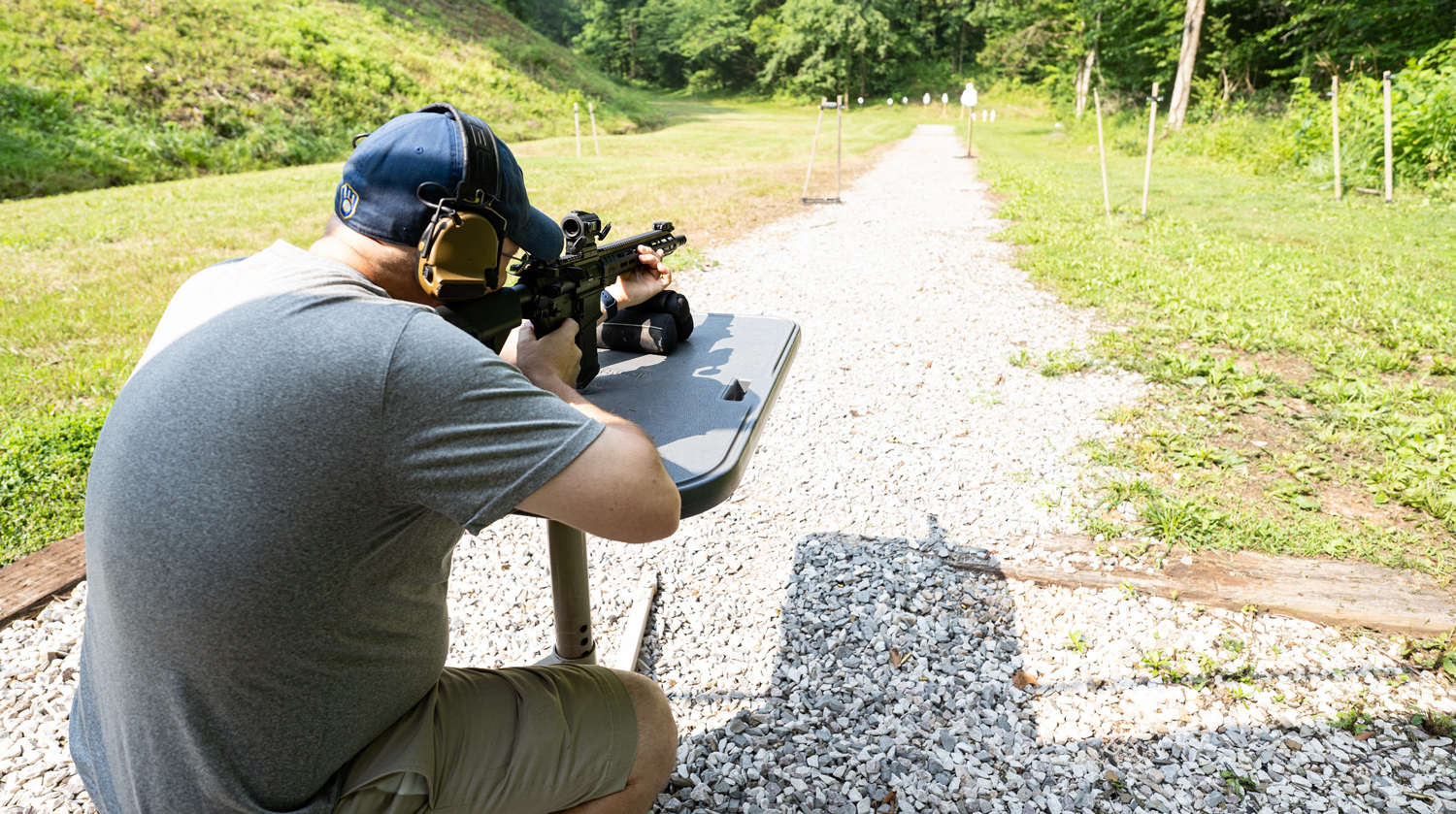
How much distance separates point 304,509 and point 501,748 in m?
0.70

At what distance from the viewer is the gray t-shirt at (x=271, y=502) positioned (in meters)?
1.19

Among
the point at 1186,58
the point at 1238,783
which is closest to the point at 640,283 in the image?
the point at 1238,783

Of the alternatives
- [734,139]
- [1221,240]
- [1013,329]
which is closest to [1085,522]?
[1013,329]

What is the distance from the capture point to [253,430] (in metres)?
1.18

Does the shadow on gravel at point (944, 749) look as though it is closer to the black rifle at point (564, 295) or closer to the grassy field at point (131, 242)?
the black rifle at point (564, 295)

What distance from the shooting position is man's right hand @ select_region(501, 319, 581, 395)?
176cm

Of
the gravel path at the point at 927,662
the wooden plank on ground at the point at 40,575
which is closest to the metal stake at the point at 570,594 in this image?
the gravel path at the point at 927,662

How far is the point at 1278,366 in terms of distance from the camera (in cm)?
545

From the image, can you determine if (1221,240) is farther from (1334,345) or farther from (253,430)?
(253,430)

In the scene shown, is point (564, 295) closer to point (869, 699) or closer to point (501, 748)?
point (501, 748)

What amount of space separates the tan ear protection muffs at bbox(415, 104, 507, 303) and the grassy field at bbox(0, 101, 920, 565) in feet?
10.8

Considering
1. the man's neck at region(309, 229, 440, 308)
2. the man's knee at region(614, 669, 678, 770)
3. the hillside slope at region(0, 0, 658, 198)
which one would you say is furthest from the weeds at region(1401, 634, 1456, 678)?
the hillside slope at region(0, 0, 658, 198)

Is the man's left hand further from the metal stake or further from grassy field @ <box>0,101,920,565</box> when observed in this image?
grassy field @ <box>0,101,920,565</box>

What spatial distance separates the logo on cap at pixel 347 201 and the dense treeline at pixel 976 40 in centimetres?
2255
